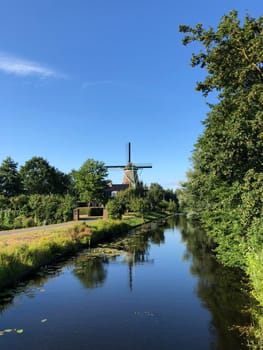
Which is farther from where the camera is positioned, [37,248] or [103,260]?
[103,260]

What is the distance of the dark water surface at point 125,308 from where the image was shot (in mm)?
9117

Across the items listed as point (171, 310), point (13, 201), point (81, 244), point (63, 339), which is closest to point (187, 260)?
point (81, 244)

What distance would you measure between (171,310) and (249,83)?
9.41m

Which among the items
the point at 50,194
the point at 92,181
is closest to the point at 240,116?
the point at 92,181

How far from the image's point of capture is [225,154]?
11516mm

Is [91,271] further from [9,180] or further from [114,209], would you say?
[9,180]

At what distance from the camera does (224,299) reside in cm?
1270

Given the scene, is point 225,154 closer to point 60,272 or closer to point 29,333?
point 29,333

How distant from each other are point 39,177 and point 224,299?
224 ft

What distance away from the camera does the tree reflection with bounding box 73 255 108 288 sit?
15656mm

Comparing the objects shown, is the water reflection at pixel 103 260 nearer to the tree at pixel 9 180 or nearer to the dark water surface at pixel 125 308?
the dark water surface at pixel 125 308

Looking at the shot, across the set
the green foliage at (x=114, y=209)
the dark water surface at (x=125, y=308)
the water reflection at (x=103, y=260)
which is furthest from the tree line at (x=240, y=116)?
the green foliage at (x=114, y=209)

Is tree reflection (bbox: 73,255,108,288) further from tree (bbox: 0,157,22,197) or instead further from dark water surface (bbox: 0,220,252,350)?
tree (bbox: 0,157,22,197)

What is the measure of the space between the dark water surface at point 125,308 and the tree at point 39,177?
59.0 m
